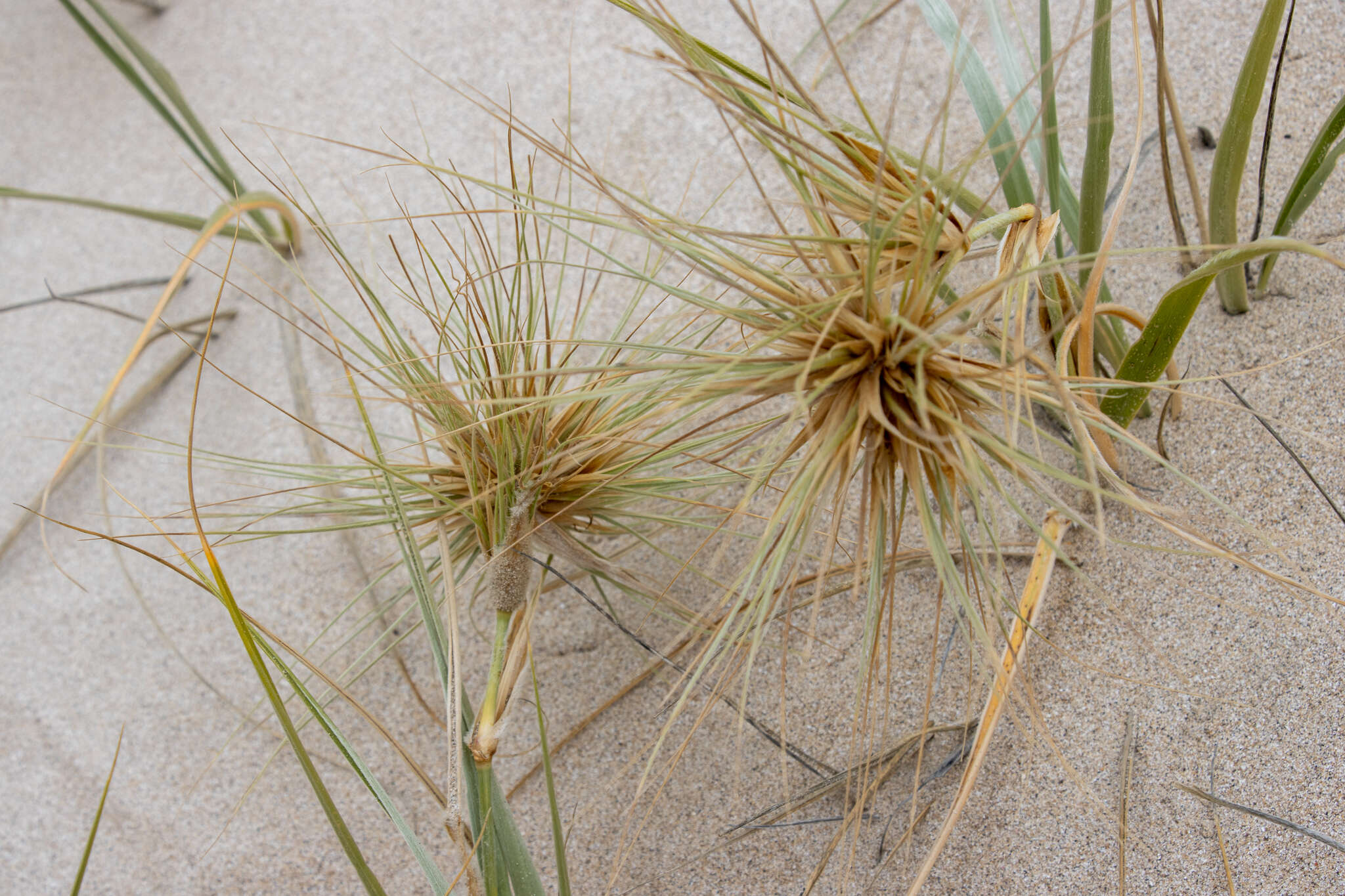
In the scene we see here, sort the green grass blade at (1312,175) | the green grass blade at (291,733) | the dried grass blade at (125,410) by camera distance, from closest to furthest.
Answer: the green grass blade at (291,733)
the green grass blade at (1312,175)
the dried grass blade at (125,410)

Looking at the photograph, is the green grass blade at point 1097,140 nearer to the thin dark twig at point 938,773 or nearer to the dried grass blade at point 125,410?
the thin dark twig at point 938,773

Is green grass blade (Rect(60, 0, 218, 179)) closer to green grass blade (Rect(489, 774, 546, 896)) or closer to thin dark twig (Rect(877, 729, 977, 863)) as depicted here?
green grass blade (Rect(489, 774, 546, 896))

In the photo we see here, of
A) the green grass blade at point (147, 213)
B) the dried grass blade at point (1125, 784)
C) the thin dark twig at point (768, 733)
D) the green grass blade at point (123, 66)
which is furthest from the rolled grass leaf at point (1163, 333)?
the green grass blade at point (123, 66)

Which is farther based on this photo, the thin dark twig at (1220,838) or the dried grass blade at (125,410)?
the dried grass blade at (125,410)

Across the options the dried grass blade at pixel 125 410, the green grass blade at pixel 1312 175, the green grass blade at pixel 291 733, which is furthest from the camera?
the dried grass blade at pixel 125 410

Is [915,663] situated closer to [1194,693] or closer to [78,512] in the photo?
[1194,693]

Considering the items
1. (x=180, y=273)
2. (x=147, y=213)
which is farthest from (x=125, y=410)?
(x=180, y=273)

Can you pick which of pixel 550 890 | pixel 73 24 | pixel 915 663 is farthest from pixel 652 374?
pixel 73 24
